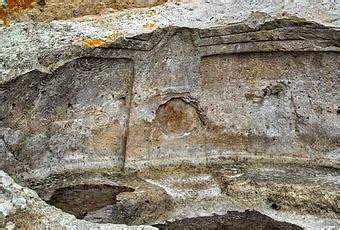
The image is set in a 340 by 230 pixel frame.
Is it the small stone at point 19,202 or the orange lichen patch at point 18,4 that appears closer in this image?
the small stone at point 19,202

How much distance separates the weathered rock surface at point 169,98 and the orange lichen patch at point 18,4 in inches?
5.8

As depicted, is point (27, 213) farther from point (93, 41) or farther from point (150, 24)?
point (150, 24)

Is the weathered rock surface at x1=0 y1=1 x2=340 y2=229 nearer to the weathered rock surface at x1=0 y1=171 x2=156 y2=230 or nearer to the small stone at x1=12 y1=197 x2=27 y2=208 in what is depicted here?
the weathered rock surface at x1=0 y1=171 x2=156 y2=230

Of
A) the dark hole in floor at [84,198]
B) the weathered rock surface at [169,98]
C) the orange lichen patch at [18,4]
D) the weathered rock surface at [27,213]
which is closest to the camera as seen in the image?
the weathered rock surface at [27,213]

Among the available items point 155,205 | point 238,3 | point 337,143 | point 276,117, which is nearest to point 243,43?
point 238,3

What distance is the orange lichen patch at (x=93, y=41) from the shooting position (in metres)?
4.90

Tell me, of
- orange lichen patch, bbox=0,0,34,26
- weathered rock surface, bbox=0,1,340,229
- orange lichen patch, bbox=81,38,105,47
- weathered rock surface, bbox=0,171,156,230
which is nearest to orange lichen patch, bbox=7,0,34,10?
orange lichen patch, bbox=0,0,34,26

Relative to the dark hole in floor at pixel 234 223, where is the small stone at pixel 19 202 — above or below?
above

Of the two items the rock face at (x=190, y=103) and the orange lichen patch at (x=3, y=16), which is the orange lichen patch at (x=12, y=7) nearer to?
the orange lichen patch at (x=3, y=16)

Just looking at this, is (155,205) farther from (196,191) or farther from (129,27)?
(129,27)

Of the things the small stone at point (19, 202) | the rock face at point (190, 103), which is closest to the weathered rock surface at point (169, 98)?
the rock face at point (190, 103)

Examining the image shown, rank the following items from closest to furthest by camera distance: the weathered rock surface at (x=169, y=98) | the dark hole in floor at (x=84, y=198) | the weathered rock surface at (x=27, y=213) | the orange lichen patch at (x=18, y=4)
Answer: the weathered rock surface at (x=27, y=213) → the dark hole in floor at (x=84, y=198) → the weathered rock surface at (x=169, y=98) → the orange lichen patch at (x=18, y=4)

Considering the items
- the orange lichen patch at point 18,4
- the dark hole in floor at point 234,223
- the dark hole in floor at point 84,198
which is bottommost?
the dark hole in floor at point 234,223

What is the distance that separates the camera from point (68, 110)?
16.6 ft
